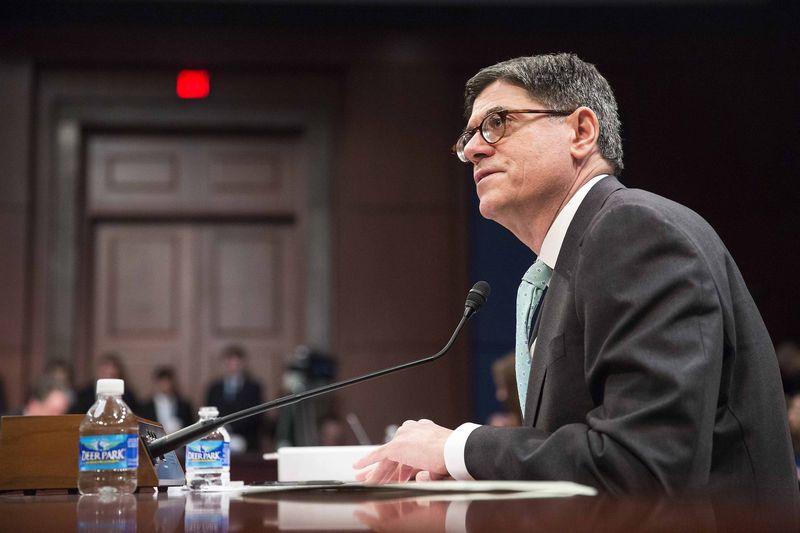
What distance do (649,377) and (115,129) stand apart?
718 centimetres

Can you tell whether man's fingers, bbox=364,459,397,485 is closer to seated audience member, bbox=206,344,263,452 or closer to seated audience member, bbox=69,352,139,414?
seated audience member, bbox=69,352,139,414

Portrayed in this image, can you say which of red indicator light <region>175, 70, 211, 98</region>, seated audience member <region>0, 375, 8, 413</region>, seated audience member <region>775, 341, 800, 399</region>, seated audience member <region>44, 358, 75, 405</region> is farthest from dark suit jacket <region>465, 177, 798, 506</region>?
red indicator light <region>175, 70, 211, 98</region>

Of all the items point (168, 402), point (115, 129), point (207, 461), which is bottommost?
point (168, 402)

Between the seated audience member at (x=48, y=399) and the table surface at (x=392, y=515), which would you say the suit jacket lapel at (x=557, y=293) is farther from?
the seated audience member at (x=48, y=399)

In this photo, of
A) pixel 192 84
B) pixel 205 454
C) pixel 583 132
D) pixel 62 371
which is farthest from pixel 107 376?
pixel 583 132

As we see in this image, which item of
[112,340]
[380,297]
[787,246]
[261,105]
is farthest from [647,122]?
[112,340]

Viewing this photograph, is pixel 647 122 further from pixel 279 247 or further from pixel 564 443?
pixel 564 443

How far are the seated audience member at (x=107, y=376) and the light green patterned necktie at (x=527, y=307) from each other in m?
5.38

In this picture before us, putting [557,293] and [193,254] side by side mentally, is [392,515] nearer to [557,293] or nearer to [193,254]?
[557,293]

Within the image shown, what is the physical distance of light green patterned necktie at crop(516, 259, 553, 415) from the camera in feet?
5.79

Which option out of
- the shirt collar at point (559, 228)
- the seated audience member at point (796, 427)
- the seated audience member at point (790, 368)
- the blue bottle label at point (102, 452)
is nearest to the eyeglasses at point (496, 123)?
the shirt collar at point (559, 228)

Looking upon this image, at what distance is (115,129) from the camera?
311 inches

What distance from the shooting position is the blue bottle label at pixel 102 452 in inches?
56.6

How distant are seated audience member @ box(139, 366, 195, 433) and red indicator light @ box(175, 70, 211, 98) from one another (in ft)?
6.95
